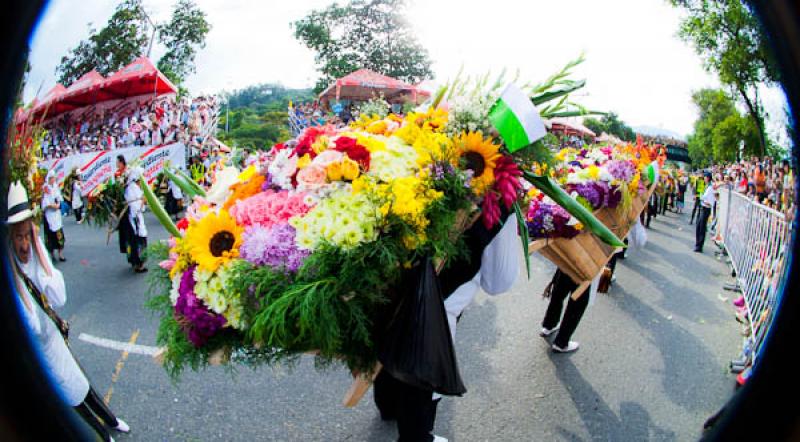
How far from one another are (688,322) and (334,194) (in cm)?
461

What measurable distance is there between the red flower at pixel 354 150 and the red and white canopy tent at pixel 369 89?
0.79 feet

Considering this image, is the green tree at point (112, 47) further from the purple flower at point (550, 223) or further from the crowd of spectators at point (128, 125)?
the purple flower at point (550, 223)

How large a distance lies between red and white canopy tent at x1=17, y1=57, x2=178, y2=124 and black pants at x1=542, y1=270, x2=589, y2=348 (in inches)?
138

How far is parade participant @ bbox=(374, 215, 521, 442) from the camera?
7.69 feet

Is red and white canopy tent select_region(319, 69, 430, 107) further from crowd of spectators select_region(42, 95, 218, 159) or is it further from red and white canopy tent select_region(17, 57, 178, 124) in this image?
red and white canopy tent select_region(17, 57, 178, 124)

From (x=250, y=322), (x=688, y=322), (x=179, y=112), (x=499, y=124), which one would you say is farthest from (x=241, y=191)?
(x=688, y=322)

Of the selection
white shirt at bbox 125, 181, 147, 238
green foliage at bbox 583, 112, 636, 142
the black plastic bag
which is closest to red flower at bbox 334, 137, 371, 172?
the black plastic bag

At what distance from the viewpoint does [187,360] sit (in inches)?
73.8

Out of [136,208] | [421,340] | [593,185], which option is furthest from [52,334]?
[136,208]

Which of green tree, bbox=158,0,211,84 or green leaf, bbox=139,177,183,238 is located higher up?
green tree, bbox=158,0,211,84

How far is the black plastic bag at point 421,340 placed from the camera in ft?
6.23

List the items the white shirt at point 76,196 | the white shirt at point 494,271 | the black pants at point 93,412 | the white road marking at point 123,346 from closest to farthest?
the black pants at point 93,412
the white shirt at point 76,196
the white shirt at point 494,271
the white road marking at point 123,346

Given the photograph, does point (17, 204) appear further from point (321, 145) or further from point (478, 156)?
point (478, 156)

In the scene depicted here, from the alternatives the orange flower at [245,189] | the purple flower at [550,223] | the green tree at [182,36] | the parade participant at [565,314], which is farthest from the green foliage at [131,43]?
the parade participant at [565,314]
